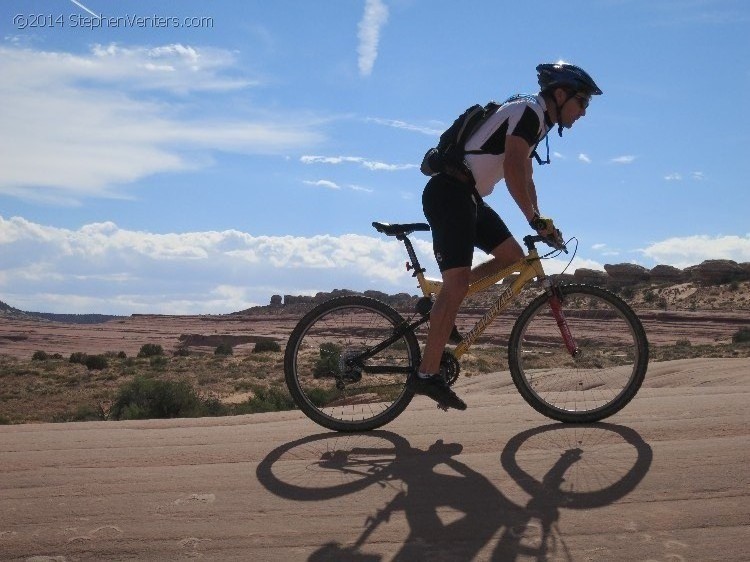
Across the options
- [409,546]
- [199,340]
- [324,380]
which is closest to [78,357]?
[199,340]

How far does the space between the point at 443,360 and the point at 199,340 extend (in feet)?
177

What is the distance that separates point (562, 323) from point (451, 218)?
112cm

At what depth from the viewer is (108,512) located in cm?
337

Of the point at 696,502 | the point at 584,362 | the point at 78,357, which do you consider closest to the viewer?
the point at 696,502

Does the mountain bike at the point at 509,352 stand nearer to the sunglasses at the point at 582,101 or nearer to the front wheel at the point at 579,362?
the front wheel at the point at 579,362

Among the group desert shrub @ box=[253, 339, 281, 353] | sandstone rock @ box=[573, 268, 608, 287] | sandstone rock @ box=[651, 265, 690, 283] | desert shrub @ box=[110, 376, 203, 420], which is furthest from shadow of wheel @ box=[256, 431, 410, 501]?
sandstone rock @ box=[651, 265, 690, 283]

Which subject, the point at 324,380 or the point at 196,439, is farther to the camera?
the point at 324,380

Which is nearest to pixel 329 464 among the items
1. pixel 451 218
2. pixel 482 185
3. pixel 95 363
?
pixel 451 218

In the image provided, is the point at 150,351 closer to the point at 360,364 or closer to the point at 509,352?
the point at 360,364

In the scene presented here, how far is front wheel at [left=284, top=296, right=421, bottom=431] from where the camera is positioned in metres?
5.14

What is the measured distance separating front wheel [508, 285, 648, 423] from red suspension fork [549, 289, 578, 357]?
2 centimetres

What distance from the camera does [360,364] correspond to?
5328 millimetres

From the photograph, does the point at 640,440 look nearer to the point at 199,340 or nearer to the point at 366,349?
the point at 366,349

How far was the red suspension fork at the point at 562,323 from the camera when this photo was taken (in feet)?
17.2
